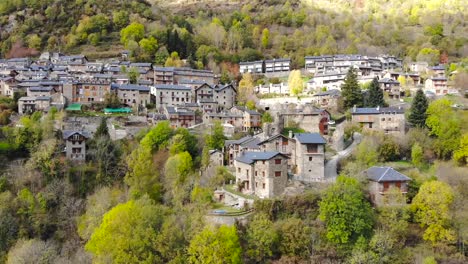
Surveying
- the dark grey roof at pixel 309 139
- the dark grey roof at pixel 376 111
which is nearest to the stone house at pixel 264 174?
the dark grey roof at pixel 309 139

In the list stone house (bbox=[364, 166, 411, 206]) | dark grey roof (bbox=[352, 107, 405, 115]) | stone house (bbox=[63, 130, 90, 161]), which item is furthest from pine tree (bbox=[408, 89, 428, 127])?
stone house (bbox=[63, 130, 90, 161])

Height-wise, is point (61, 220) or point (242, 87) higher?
point (242, 87)

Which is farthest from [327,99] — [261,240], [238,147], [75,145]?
[75,145]

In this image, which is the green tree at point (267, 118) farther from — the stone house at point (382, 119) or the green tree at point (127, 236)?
the green tree at point (127, 236)

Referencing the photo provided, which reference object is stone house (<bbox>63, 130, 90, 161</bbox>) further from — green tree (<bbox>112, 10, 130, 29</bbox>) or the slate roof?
green tree (<bbox>112, 10, 130, 29</bbox>)

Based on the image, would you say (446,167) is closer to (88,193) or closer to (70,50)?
(88,193)

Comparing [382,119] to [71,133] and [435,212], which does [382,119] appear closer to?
[435,212]

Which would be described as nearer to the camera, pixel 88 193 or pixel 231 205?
pixel 231 205

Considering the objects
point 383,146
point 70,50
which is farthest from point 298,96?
point 70,50
